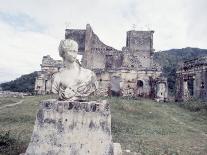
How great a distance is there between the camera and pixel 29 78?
41844 mm

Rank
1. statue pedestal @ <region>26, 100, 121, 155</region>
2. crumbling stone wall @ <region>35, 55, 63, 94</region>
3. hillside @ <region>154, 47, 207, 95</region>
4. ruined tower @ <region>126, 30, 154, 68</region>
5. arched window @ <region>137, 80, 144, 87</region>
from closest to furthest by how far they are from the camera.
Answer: statue pedestal @ <region>26, 100, 121, 155</region> < arched window @ <region>137, 80, 144, 87</region> < crumbling stone wall @ <region>35, 55, 63, 94</region> < ruined tower @ <region>126, 30, 154, 68</region> < hillside @ <region>154, 47, 207, 95</region>

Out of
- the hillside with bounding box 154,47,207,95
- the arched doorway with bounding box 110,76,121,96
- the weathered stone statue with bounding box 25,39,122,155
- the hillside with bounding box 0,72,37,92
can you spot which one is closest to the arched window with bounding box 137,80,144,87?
the arched doorway with bounding box 110,76,121,96

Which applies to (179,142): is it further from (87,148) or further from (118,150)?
(87,148)

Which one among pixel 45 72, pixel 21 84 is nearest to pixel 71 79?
pixel 45 72

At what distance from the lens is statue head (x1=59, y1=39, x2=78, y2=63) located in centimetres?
473

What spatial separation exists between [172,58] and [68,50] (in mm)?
50105

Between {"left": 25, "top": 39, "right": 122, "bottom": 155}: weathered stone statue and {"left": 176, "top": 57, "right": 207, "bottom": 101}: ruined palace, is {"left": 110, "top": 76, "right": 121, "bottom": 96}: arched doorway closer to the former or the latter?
{"left": 176, "top": 57, "right": 207, "bottom": 101}: ruined palace

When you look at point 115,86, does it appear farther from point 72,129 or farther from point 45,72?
point 72,129

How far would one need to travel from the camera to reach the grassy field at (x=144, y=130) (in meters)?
8.27

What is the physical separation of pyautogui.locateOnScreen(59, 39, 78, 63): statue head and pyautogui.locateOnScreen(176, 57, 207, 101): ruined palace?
18992 mm

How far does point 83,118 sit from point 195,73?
2056 cm

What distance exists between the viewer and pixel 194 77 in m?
23.8

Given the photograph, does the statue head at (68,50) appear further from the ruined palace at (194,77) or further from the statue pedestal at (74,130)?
the ruined palace at (194,77)

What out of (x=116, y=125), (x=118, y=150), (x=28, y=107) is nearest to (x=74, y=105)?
(x=118, y=150)
